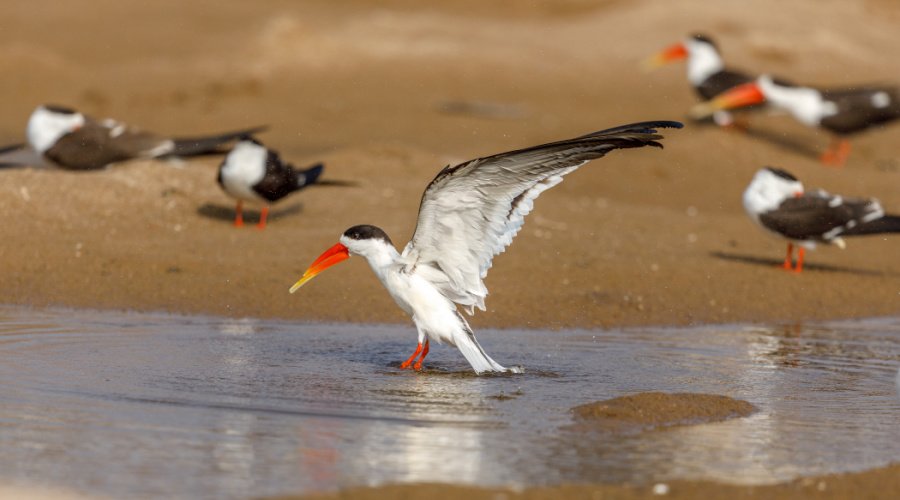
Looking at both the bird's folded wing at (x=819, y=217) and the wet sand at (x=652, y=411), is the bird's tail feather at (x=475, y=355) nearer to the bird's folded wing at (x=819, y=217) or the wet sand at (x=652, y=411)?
the wet sand at (x=652, y=411)

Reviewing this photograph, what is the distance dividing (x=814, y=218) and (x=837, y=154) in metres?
5.51

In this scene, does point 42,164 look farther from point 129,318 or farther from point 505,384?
point 505,384

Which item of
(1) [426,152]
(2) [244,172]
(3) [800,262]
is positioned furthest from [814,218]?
(1) [426,152]

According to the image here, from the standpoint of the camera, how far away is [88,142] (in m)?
11.2

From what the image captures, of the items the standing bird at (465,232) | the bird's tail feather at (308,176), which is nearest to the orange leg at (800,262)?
the standing bird at (465,232)

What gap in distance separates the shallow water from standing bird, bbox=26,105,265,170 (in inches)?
167

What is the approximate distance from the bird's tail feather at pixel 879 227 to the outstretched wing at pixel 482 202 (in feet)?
14.6

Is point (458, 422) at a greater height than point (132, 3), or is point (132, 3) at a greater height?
point (132, 3)

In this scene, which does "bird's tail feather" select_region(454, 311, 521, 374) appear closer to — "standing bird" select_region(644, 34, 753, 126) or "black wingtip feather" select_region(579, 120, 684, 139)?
"black wingtip feather" select_region(579, 120, 684, 139)

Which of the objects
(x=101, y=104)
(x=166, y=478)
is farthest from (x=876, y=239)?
(x=101, y=104)

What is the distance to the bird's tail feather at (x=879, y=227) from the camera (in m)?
9.30

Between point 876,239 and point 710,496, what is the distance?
805 centimetres

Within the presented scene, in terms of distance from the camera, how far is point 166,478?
3.89m

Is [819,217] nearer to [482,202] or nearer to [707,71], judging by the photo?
[482,202]
